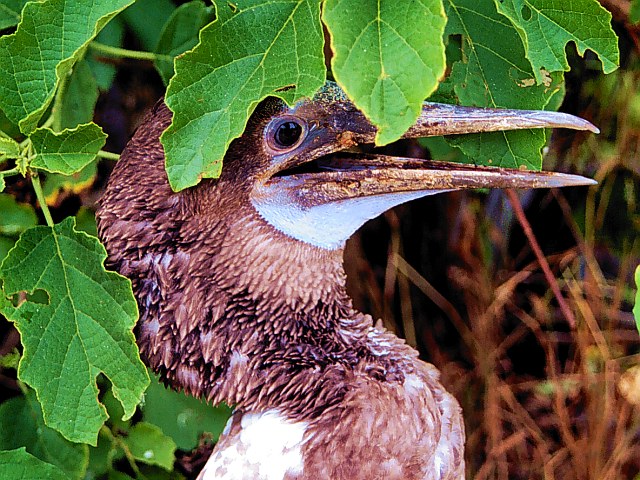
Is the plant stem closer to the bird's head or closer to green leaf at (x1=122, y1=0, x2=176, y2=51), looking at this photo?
green leaf at (x1=122, y1=0, x2=176, y2=51)

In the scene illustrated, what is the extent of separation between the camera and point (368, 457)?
1.27m

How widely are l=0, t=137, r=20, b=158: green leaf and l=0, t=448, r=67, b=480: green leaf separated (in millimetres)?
451

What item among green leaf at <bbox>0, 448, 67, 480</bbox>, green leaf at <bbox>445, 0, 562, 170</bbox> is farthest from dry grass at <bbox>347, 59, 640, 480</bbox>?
green leaf at <bbox>0, 448, 67, 480</bbox>

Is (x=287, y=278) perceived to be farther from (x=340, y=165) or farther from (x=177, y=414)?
(x=177, y=414)

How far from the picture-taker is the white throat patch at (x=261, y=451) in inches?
50.0

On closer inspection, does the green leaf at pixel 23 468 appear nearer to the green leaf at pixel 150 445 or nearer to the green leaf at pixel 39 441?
the green leaf at pixel 39 441

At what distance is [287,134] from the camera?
124 cm

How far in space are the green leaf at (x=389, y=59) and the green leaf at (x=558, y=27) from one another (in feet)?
0.66

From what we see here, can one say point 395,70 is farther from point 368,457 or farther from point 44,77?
point 368,457

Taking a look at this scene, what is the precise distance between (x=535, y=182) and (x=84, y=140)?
63 cm

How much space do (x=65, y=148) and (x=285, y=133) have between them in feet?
1.01

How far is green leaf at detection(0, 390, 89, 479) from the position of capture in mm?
1466

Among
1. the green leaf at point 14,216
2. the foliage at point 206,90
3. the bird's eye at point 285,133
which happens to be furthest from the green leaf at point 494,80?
the green leaf at point 14,216

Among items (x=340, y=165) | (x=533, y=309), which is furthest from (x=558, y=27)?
(x=533, y=309)
